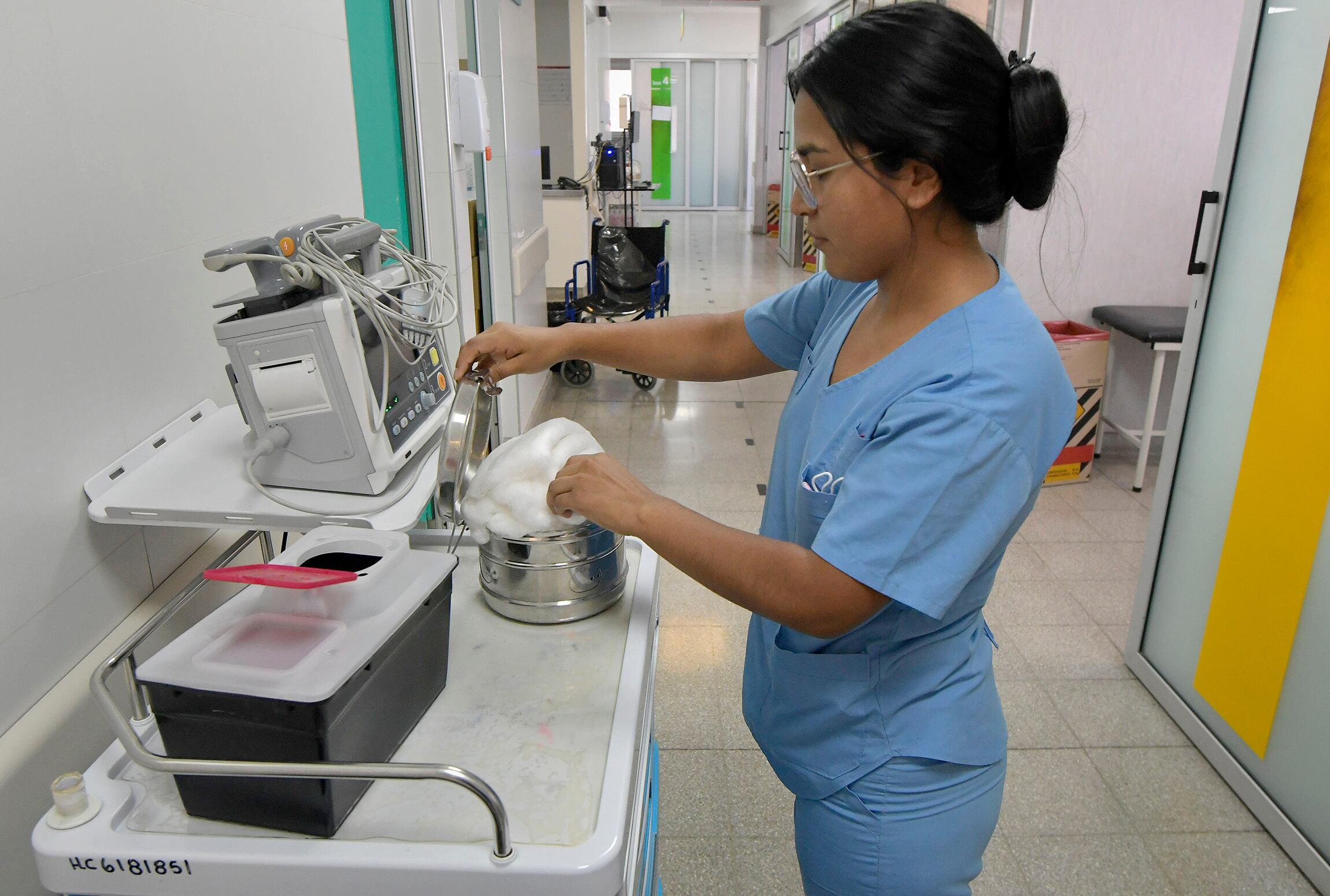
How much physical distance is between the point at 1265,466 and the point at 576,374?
4032 millimetres

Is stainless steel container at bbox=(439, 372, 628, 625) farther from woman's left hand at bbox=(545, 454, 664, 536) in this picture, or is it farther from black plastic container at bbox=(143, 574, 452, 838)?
black plastic container at bbox=(143, 574, 452, 838)

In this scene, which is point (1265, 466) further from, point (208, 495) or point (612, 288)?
point (612, 288)

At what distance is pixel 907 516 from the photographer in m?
0.93

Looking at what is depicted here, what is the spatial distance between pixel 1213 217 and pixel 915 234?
1673mm

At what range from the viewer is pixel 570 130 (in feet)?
24.9

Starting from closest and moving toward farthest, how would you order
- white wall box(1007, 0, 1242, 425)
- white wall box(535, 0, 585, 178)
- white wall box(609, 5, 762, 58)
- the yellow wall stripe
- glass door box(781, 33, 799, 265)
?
the yellow wall stripe, white wall box(1007, 0, 1242, 425), white wall box(535, 0, 585, 178), glass door box(781, 33, 799, 265), white wall box(609, 5, 762, 58)

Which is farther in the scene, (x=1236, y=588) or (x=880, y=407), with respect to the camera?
(x=1236, y=588)

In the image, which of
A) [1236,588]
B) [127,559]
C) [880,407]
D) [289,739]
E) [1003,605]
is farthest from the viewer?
[1003,605]

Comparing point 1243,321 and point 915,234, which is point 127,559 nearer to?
point 915,234

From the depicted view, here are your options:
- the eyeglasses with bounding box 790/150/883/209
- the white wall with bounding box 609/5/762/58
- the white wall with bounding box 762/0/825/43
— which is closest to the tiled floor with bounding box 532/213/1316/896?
the eyeglasses with bounding box 790/150/883/209

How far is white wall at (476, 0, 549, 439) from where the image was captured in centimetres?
375

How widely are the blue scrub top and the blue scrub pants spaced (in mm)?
25

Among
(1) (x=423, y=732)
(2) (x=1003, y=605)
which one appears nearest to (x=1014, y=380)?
(1) (x=423, y=732)

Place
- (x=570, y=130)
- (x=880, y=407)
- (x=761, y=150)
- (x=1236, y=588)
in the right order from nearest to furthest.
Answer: (x=880, y=407) < (x=1236, y=588) < (x=570, y=130) < (x=761, y=150)
